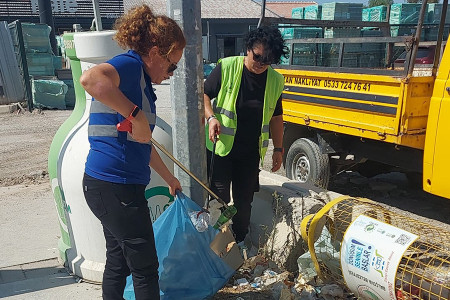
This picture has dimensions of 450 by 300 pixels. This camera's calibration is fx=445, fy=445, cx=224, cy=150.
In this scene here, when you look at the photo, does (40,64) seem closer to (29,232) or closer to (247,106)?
(29,232)

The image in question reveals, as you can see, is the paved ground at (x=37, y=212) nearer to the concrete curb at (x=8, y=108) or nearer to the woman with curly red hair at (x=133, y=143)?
the woman with curly red hair at (x=133, y=143)

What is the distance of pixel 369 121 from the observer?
432cm

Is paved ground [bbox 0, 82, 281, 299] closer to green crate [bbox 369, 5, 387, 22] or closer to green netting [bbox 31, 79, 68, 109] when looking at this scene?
green netting [bbox 31, 79, 68, 109]

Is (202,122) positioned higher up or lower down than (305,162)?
higher up

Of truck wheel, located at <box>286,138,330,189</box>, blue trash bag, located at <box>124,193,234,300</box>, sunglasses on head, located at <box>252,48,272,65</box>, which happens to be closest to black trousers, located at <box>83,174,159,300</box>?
blue trash bag, located at <box>124,193,234,300</box>

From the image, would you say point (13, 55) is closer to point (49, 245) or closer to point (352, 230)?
point (49, 245)

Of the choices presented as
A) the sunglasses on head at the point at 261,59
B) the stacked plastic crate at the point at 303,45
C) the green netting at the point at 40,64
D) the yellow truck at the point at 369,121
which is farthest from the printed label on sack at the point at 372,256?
the green netting at the point at 40,64

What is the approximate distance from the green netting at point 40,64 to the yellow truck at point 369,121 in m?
9.84

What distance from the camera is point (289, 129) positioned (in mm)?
5578

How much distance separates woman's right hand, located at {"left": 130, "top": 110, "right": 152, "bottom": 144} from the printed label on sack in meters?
1.31


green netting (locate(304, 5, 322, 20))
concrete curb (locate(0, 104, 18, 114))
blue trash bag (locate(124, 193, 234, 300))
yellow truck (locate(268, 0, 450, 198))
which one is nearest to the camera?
blue trash bag (locate(124, 193, 234, 300))

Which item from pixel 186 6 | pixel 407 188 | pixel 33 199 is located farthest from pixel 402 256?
pixel 33 199

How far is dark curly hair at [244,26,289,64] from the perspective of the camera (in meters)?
2.89

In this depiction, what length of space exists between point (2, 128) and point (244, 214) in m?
8.50
